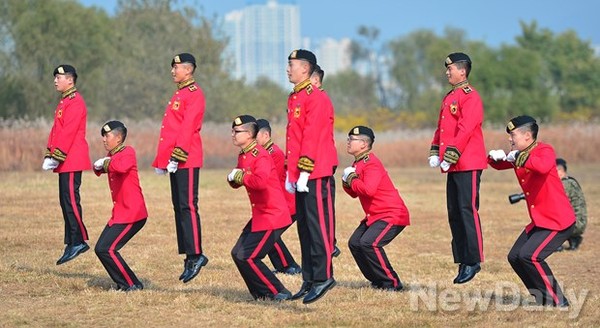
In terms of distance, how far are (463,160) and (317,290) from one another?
6.60 feet

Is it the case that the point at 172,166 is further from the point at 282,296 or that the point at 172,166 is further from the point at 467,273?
the point at 467,273

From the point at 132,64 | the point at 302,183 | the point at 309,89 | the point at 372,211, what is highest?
the point at 132,64

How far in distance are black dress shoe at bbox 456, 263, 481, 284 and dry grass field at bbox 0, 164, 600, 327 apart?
15 cm

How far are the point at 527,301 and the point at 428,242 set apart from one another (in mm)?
5870

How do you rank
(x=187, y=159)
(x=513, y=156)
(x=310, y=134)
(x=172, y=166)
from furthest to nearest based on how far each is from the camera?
1. (x=187, y=159)
2. (x=172, y=166)
3. (x=513, y=156)
4. (x=310, y=134)

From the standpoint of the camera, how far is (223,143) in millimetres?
32094

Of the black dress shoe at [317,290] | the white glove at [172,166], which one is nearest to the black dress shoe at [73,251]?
the white glove at [172,166]

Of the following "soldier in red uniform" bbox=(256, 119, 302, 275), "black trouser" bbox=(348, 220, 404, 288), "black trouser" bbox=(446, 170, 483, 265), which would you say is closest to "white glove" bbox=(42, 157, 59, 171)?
"soldier in red uniform" bbox=(256, 119, 302, 275)

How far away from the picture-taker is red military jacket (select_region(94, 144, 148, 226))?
1022 cm

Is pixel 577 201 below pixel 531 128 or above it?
below

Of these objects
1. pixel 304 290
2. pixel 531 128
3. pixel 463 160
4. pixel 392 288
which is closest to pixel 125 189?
pixel 304 290

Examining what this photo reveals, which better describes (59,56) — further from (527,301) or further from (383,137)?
(527,301)

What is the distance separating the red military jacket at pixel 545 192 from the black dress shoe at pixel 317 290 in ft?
5.72

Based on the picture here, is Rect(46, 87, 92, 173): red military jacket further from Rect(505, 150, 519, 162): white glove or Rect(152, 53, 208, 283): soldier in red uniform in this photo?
Rect(505, 150, 519, 162): white glove
